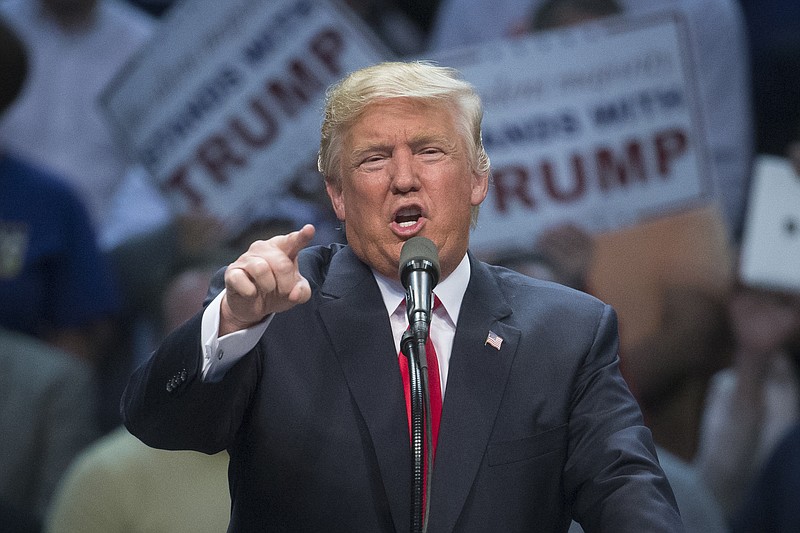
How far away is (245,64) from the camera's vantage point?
15.1 ft

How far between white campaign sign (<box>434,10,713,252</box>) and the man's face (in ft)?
8.45

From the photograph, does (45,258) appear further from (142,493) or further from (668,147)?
(668,147)

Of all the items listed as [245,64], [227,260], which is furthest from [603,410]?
[245,64]

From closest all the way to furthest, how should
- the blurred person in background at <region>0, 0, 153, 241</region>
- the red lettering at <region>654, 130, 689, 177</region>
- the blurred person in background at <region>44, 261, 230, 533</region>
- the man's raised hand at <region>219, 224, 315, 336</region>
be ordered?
the man's raised hand at <region>219, 224, 315, 336</region>, the blurred person in background at <region>44, 261, 230, 533</region>, the blurred person in background at <region>0, 0, 153, 241</region>, the red lettering at <region>654, 130, 689, 177</region>

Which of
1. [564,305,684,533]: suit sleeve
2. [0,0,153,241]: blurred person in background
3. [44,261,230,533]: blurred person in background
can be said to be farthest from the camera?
[0,0,153,241]: blurred person in background

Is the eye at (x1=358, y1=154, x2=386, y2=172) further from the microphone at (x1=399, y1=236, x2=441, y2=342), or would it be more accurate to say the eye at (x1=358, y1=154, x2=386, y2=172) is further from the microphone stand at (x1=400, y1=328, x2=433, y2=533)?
the microphone stand at (x1=400, y1=328, x2=433, y2=533)

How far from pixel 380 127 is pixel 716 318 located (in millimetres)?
2930

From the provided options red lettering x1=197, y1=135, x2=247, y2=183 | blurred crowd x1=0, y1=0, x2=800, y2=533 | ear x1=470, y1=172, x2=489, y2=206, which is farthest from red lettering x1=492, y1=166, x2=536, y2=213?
ear x1=470, y1=172, x2=489, y2=206

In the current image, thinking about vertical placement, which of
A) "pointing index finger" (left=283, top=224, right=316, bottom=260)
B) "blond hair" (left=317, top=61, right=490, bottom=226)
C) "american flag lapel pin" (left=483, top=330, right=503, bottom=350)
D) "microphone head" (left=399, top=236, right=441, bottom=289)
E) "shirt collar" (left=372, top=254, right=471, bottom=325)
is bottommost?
"american flag lapel pin" (left=483, top=330, right=503, bottom=350)

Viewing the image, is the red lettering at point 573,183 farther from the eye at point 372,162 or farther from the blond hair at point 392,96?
the eye at point 372,162

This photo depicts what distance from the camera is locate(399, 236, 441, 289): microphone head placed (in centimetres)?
171

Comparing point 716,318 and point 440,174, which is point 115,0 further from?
point 440,174

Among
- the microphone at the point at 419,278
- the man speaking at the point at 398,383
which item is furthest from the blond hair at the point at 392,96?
the microphone at the point at 419,278

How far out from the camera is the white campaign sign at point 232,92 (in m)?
4.56
